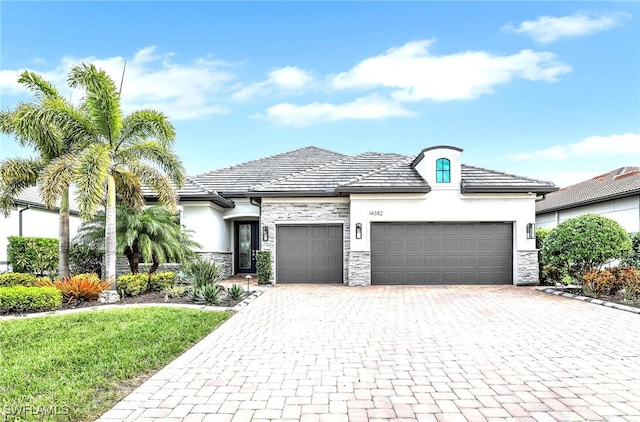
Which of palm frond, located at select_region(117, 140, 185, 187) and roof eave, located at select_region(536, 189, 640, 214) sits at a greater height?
palm frond, located at select_region(117, 140, 185, 187)

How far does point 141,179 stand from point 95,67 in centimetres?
Result: 299

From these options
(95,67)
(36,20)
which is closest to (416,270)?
(95,67)

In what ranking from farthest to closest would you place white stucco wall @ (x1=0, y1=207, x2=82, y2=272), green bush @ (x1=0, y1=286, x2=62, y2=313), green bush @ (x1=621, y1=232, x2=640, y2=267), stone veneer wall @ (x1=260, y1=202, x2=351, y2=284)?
white stucco wall @ (x1=0, y1=207, x2=82, y2=272)
stone veneer wall @ (x1=260, y1=202, x2=351, y2=284)
green bush @ (x1=621, y1=232, x2=640, y2=267)
green bush @ (x1=0, y1=286, x2=62, y2=313)

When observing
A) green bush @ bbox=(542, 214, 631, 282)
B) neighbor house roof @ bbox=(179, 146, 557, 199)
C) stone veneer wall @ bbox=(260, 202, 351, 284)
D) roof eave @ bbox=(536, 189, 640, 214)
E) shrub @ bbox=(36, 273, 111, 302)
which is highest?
neighbor house roof @ bbox=(179, 146, 557, 199)

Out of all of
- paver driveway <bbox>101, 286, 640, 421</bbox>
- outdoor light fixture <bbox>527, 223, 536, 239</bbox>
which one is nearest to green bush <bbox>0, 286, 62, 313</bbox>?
paver driveway <bbox>101, 286, 640, 421</bbox>

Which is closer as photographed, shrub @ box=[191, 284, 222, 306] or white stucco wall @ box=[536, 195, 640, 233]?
shrub @ box=[191, 284, 222, 306]

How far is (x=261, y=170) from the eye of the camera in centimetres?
1800

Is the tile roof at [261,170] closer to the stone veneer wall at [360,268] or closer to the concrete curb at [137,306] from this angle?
the stone veneer wall at [360,268]

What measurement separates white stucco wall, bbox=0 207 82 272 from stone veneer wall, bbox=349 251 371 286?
10.0 metres

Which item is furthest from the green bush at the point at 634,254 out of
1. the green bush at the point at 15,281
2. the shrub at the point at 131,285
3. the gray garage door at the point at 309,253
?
the green bush at the point at 15,281

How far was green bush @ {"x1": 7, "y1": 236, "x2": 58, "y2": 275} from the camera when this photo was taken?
13.1 m

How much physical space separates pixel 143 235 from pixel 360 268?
6.89 metres

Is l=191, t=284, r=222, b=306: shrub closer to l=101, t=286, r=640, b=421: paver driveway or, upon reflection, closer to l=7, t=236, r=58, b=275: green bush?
l=101, t=286, r=640, b=421: paver driveway

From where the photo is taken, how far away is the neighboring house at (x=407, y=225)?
13.0 metres
